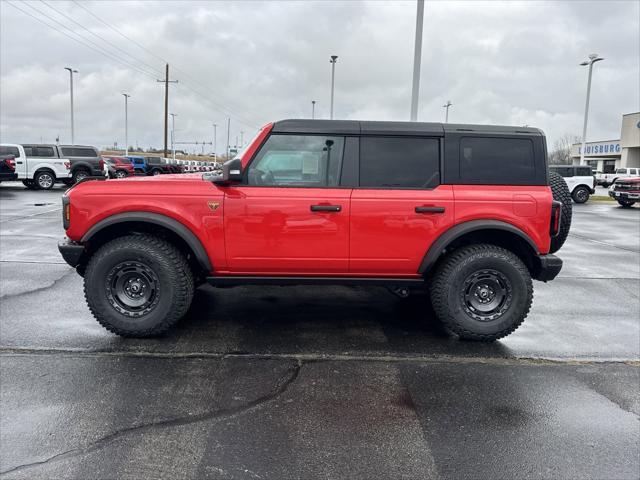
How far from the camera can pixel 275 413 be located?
319 centimetres

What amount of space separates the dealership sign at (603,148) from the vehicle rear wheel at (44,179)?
2101 inches

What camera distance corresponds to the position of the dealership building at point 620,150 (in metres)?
49.3

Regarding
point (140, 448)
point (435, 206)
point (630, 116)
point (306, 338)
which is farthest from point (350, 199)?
point (630, 116)

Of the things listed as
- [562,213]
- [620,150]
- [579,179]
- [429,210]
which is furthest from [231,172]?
[620,150]

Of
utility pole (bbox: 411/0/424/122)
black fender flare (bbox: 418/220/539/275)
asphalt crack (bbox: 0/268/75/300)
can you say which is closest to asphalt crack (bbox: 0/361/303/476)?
black fender flare (bbox: 418/220/539/275)

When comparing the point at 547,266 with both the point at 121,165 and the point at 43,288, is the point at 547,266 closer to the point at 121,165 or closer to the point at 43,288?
the point at 43,288

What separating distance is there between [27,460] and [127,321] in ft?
5.89

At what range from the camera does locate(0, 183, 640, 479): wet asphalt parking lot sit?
8.86ft

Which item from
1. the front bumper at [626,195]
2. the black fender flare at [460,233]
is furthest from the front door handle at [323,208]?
the front bumper at [626,195]

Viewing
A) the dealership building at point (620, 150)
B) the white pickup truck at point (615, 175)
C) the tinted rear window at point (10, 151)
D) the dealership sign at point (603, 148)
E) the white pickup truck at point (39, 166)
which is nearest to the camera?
the tinted rear window at point (10, 151)

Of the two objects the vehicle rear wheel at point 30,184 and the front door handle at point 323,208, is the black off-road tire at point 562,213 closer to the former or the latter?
the front door handle at point 323,208

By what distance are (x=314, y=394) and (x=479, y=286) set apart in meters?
1.95

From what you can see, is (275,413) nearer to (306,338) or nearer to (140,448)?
(140,448)

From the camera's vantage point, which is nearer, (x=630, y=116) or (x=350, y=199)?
(x=350, y=199)
